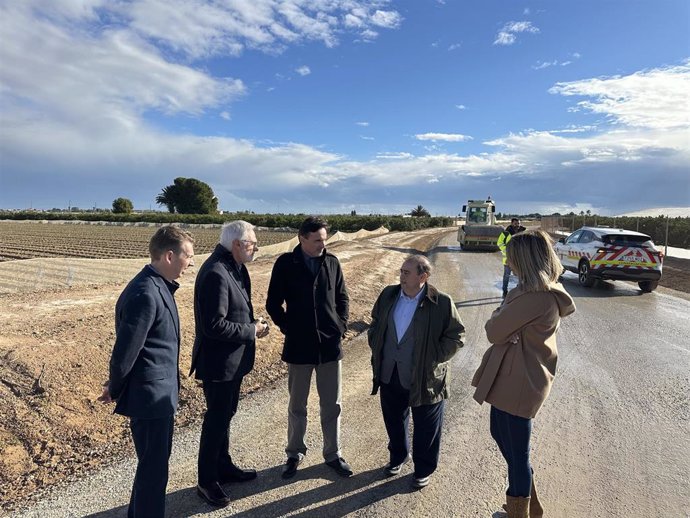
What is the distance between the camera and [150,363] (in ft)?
8.24

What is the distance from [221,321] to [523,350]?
1860 millimetres

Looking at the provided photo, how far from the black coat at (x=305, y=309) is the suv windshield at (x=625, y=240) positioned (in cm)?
1140

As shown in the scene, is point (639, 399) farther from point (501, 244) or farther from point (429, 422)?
point (501, 244)

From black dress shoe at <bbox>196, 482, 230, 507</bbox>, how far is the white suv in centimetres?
1211

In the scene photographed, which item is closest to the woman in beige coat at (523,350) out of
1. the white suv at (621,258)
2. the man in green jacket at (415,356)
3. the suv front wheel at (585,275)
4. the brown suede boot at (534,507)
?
the brown suede boot at (534,507)

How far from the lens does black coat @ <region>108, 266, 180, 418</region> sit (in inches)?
94.0

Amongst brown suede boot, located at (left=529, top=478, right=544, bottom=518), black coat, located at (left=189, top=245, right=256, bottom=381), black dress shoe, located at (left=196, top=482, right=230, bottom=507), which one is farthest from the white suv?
black dress shoe, located at (left=196, top=482, right=230, bottom=507)

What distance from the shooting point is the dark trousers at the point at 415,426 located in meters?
3.36

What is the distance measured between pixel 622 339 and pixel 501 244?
14.1 ft

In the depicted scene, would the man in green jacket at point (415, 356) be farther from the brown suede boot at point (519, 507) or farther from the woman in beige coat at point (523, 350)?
the brown suede boot at point (519, 507)

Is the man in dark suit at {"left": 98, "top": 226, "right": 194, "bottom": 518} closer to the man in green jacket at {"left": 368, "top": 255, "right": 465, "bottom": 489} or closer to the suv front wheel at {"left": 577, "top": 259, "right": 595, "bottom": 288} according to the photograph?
the man in green jacket at {"left": 368, "top": 255, "right": 465, "bottom": 489}

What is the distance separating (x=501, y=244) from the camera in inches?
449

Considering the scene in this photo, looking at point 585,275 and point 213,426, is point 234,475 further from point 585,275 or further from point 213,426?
point 585,275

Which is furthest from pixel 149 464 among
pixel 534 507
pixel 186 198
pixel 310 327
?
pixel 186 198
